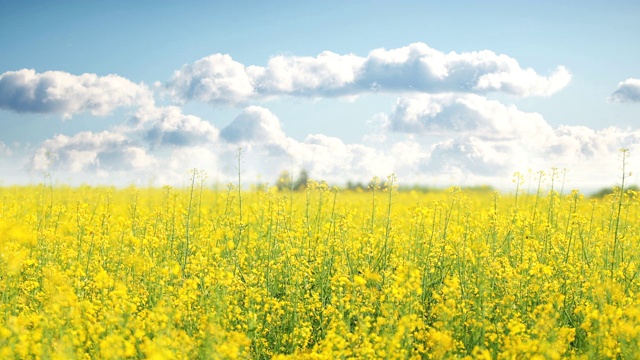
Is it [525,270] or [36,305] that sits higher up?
[525,270]

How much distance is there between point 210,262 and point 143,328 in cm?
210

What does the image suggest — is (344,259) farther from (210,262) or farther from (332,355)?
(332,355)

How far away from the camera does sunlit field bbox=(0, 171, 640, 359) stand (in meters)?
4.55

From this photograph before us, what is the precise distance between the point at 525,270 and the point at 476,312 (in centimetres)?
118

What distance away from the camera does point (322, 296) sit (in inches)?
231

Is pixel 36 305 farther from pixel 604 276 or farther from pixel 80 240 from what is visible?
pixel 604 276

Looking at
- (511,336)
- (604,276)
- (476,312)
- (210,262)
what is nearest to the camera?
(511,336)

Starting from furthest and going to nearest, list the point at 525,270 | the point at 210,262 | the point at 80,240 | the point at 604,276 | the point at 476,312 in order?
the point at 80,240, the point at 210,262, the point at 525,270, the point at 604,276, the point at 476,312

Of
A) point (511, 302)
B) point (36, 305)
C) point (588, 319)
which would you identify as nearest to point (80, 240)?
point (36, 305)

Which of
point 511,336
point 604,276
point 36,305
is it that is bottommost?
point 36,305

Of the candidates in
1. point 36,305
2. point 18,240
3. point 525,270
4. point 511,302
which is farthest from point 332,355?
point 18,240

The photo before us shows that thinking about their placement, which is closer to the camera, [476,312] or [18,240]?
[476,312]

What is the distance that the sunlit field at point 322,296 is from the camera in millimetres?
4547

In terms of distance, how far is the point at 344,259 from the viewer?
22.0 ft
